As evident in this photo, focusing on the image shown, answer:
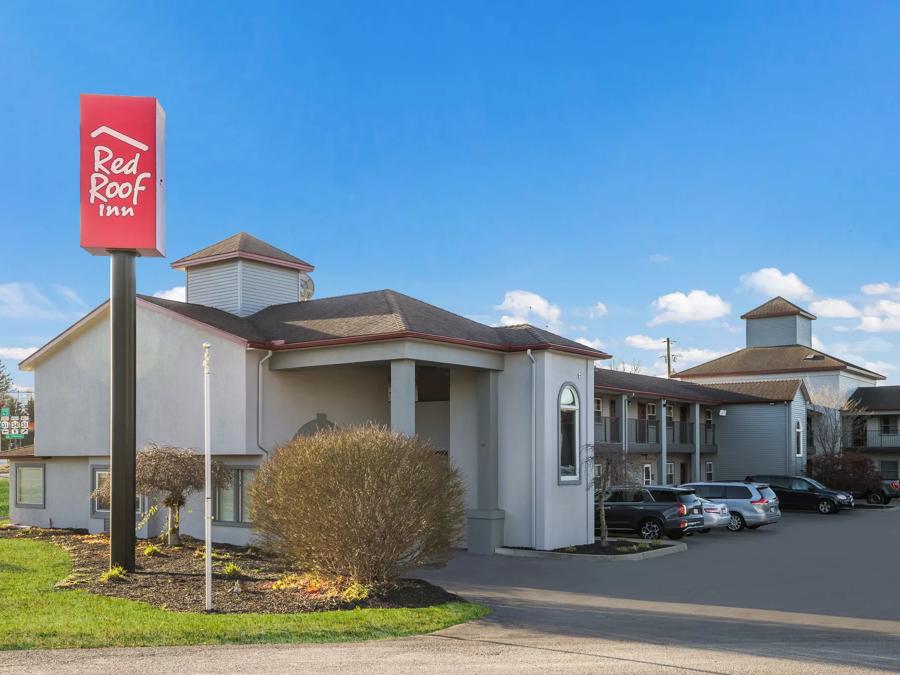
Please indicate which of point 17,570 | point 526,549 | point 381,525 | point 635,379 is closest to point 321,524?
point 381,525

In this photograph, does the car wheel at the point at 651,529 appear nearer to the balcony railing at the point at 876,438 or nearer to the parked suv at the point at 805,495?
the parked suv at the point at 805,495

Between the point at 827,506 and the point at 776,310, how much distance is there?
896 inches

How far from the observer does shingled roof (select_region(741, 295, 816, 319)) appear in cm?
5553

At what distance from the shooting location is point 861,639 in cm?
1145

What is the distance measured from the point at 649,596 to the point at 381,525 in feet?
15.7

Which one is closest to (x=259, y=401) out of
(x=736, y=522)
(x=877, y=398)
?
(x=736, y=522)

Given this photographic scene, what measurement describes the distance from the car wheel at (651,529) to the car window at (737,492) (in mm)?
4795

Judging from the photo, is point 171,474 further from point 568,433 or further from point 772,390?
point 772,390

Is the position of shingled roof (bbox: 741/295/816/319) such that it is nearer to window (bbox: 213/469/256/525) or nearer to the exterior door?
the exterior door

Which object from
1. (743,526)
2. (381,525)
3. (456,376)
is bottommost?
(743,526)

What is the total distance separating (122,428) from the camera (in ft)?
51.7

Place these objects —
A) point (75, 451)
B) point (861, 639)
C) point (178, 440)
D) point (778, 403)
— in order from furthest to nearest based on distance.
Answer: point (778, 403), point (75, 451), point (178, 440), point (861, 639)

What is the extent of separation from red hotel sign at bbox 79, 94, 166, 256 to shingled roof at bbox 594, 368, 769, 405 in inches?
738

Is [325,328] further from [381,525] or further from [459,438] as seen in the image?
[381,525]
